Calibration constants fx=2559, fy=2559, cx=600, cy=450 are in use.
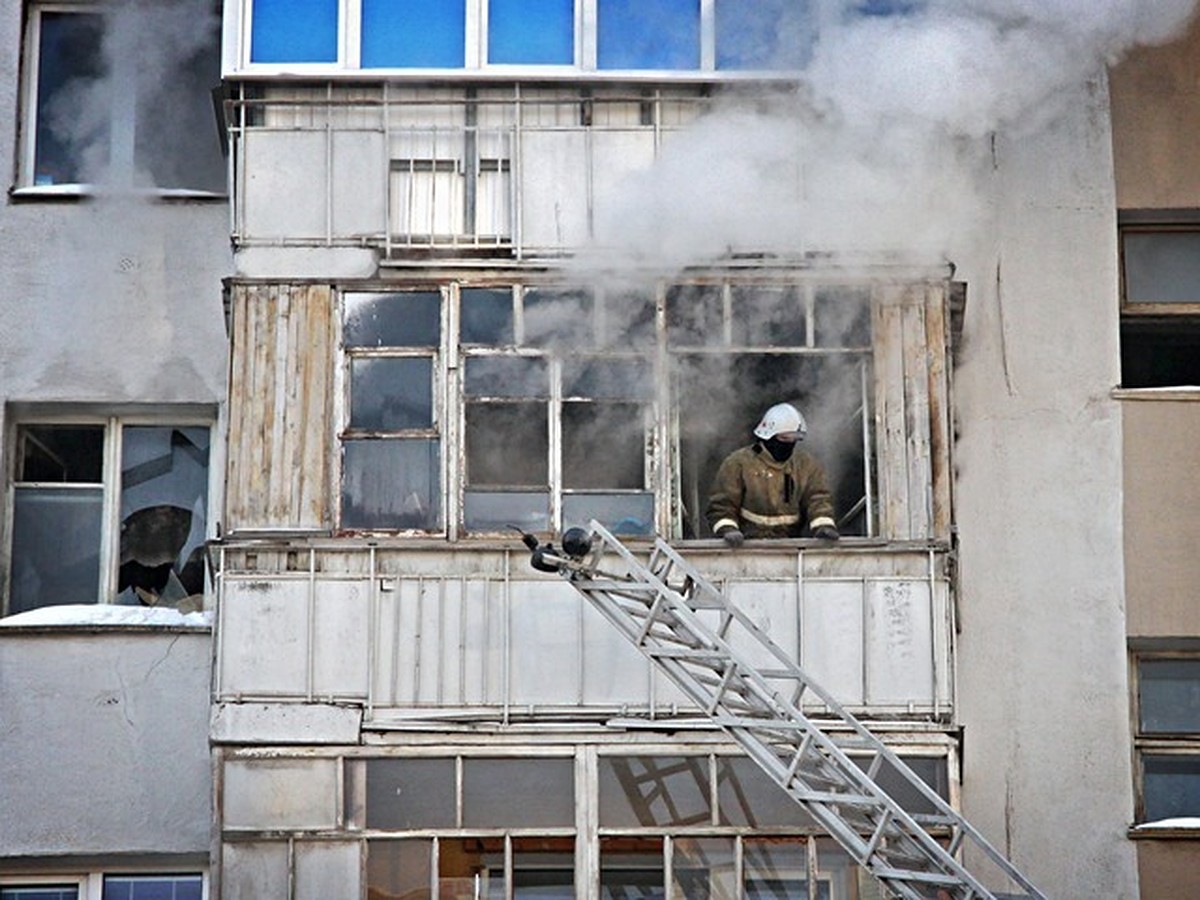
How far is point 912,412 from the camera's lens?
14.9 metres

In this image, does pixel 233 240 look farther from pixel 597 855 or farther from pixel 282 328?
pixel 597 855

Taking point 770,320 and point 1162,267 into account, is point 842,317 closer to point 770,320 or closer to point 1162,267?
point 770,320

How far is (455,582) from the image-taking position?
14477mm

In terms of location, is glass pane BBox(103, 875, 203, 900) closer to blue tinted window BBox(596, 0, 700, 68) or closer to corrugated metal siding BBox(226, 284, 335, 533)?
corrugated metal siding BBox(226, 284, 335, 533)

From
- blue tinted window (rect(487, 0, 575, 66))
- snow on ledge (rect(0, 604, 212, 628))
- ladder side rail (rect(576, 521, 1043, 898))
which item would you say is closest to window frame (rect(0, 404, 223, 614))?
snow on ledge (rect(0, 604, 212, 628))

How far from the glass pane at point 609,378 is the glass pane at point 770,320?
24.9 inches

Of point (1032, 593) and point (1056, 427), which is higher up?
point (1056, 427)

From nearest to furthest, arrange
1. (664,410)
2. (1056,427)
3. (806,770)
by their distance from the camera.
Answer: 1. (806,770)
2. (664,410)
3. (1056,427)

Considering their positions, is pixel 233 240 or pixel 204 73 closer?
pixel 233 240

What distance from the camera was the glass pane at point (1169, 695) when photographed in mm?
15898

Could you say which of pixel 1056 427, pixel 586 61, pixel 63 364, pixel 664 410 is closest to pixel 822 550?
pixel 664 410

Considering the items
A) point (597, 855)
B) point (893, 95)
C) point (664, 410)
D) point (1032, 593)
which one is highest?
point (893, 95)

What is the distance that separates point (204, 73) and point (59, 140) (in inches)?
42.7

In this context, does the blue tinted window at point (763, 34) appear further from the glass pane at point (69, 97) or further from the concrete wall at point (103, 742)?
the concrete wall at point (103, 742)
